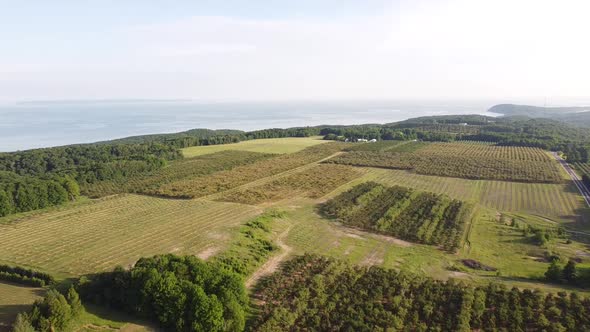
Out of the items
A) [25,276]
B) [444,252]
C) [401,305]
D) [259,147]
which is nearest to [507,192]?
[444,252]

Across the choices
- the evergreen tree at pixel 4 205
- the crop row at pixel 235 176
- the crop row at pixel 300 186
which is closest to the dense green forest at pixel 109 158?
the evergreen tree at pixel 4 205

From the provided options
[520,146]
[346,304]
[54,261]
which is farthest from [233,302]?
[520,146]

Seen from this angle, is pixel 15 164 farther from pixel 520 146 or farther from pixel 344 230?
pixel 520 146

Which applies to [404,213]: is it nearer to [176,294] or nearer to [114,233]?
[176,294]

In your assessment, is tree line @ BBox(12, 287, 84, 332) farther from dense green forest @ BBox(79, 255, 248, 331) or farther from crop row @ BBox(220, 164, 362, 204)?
crop row @ BBox(220, 164, 362, 204)

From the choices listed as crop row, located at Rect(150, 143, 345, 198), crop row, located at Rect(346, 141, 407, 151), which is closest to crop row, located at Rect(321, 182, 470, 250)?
crop row, located at Rect(150, 143, 345, 198)

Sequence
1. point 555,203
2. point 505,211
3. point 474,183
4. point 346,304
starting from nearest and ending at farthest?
point 346,304 → point 505,211 → point 555,203 → point 474,183
